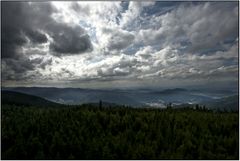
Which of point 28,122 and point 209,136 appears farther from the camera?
point 28,122

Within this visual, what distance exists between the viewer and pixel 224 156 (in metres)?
19.3

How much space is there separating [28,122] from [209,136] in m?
18.5

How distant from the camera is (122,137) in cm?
2327

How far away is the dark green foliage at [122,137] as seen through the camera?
2017 centimetres

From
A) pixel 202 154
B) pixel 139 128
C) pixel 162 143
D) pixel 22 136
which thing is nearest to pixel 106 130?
pixel 139 128

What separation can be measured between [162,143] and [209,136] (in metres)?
4.55

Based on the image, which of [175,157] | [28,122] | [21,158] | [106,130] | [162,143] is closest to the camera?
[175,157]

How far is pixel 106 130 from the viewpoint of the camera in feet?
82.9

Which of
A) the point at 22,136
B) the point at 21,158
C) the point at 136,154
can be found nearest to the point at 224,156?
the point at 136,154

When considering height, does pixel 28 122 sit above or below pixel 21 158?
above

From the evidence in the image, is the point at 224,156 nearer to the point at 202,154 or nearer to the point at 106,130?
the point at 202,154

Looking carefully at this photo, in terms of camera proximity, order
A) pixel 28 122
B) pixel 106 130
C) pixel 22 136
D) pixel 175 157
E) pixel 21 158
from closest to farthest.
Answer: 1. pixel 175 157
2. pixel 21 158
3. pixel 22 136
4. pixel 106 130
5. pixel 28 122

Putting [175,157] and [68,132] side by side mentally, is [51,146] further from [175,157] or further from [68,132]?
[175,157]

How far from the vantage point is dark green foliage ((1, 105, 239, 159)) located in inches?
794
